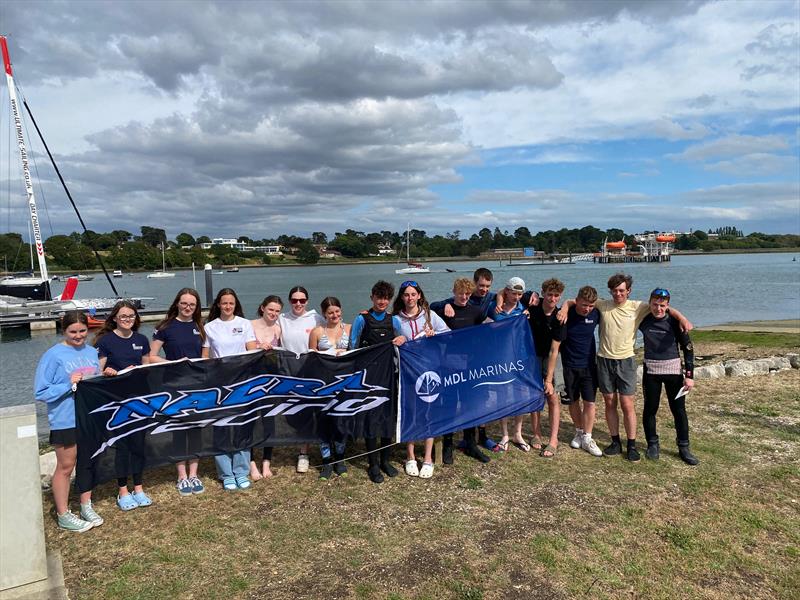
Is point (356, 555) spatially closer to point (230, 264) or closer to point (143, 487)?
point (143, 487)

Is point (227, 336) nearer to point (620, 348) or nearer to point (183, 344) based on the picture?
point (183, 344)

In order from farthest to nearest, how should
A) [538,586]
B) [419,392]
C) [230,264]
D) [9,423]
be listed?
[230,264], [419,392], [538,586], [9,423]

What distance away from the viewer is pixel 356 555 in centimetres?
428

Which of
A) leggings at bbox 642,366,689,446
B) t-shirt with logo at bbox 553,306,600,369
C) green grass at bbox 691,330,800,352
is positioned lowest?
green grass at bbox 691,330,800,352

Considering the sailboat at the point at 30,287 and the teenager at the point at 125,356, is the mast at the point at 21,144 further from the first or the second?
the teenager at the point at 125,356

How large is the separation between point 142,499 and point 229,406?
46.0 inches

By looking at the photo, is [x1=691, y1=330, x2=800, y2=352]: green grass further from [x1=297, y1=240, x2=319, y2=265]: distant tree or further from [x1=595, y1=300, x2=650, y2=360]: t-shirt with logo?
[x1=297, y1=240, x2=319, y2=265]: distant tree

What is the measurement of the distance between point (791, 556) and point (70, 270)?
137m

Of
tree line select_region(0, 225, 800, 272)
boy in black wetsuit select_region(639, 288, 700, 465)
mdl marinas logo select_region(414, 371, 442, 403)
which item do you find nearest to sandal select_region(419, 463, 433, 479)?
mdl marinas logo select_region(414, 371, 442, 403)

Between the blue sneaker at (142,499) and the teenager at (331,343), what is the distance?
1.70 m

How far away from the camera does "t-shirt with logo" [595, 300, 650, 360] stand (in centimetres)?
611

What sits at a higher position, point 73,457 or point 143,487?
point 73,457

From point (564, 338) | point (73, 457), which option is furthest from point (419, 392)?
point (73, 457)

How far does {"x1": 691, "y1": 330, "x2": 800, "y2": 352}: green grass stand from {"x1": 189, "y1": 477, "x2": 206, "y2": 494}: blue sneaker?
55.2 feet
